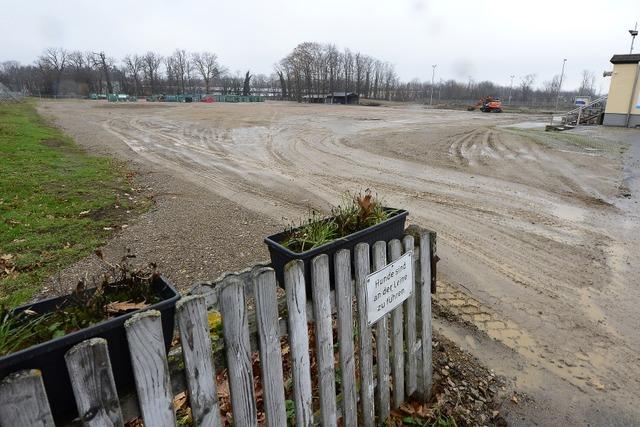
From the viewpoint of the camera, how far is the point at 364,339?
7.55 feet

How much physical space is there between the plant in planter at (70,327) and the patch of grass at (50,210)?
2700 mm

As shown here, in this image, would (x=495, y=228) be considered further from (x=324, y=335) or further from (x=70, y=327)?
(x=70, y=327)

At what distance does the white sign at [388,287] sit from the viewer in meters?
2.26

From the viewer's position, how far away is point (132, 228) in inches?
233

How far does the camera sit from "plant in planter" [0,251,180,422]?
1271 mm

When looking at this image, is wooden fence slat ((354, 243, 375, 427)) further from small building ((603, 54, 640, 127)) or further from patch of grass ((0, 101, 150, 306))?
small building ((603, 54, 640, 127))

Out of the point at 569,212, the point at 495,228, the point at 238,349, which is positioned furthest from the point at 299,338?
the point at 569,212

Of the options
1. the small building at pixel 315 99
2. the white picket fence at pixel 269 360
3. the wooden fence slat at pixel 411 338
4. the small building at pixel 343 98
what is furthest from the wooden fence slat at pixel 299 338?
the small building at pixel 315 99

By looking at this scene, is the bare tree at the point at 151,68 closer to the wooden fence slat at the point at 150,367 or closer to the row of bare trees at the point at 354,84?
the row of bare trees at the point at 354,84

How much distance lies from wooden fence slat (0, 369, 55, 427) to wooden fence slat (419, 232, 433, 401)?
212 cm

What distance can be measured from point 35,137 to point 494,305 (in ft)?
53.6

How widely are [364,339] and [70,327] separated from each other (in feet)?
4.84

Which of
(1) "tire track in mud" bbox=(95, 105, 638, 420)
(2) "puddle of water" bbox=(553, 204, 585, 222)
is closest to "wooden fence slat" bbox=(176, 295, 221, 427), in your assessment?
(1) "tire track in mud" bbox=(95, 105, 638, 420)

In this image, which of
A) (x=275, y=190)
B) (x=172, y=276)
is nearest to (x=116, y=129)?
(x=275, y=190)
